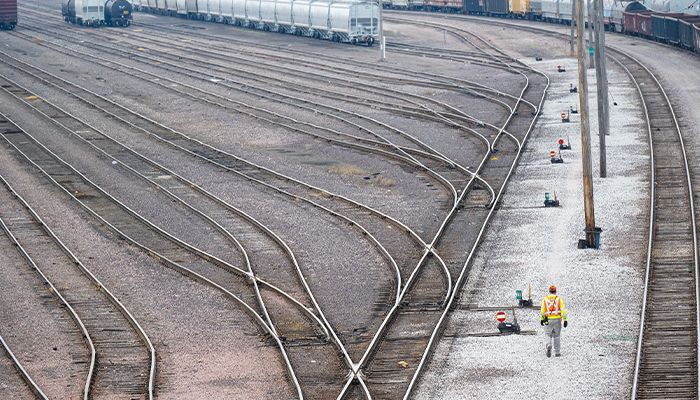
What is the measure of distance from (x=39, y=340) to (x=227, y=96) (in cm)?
3342

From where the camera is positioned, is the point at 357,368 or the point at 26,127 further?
the point at 26,127

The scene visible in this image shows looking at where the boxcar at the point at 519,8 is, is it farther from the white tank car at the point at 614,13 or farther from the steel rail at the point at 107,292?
the steel rail at the point at 107,292

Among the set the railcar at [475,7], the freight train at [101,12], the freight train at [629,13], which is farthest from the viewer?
the railcar at [475,7]

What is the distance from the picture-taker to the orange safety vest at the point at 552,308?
67.8 feet

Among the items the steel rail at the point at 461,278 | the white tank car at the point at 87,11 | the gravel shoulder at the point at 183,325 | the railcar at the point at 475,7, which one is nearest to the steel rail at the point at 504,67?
the steel rail at the point at 461,278

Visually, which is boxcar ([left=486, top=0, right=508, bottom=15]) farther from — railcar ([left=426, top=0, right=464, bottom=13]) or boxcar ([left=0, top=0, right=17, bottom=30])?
boxcar ([left=0, top=0, right=17, bottom=30])

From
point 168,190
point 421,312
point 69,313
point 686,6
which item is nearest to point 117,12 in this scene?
point 686,6

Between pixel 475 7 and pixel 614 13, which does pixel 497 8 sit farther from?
pixel 614 13

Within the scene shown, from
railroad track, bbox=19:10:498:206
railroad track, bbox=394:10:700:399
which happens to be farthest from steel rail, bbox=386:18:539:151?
railroad track, bbox=394:10:700:399

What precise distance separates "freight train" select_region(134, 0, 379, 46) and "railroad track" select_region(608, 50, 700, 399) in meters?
36.3

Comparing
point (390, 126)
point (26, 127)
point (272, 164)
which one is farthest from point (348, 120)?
point (26, 127)

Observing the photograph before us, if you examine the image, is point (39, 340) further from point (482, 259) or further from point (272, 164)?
point (272, 164)

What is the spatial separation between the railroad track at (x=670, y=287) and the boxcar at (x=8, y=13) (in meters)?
58.5

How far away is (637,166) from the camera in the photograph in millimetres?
36875
